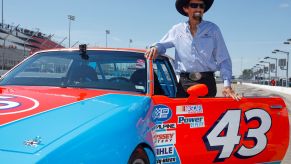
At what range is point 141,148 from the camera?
10.6 ft

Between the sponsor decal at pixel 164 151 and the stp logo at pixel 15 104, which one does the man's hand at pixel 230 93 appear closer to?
the sponsor decal at pixel 164 151

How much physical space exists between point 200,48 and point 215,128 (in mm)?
876

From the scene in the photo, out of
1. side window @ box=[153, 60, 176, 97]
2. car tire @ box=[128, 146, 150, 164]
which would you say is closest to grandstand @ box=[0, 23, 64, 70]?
side window @ box=[153, 60, 176, 97]

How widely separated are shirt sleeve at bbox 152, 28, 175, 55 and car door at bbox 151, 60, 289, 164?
0.26m

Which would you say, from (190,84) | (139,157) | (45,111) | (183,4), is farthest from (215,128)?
(45,111)

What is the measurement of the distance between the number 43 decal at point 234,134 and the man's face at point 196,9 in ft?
3.48

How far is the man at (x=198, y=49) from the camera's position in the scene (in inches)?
173

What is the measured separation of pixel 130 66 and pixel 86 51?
48 cm

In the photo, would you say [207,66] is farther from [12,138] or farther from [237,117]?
[12,138]

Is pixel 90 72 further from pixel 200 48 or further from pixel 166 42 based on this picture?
pixel 200 48

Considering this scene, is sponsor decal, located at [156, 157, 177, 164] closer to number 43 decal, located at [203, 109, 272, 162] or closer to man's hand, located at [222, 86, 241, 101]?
number 43 decal, located at [203, 109, 272, 162]

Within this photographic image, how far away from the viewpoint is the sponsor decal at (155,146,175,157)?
349 cm

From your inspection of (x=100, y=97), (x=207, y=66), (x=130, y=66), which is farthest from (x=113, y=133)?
(x=207, y=66)

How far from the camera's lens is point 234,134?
4176 mm
